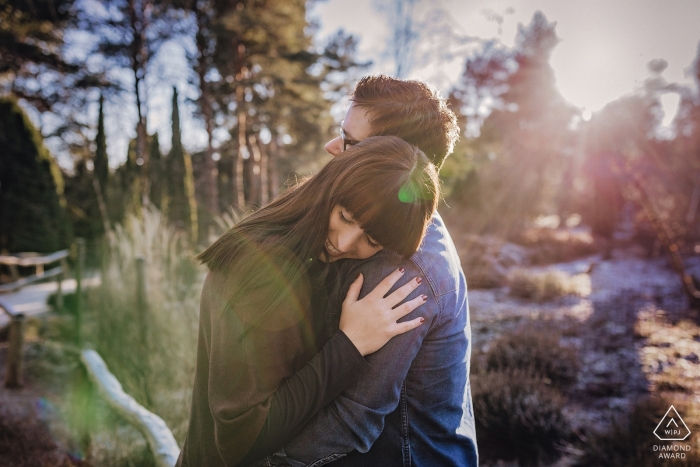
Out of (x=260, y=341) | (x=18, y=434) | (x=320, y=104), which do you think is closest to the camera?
(x=260, y=341)

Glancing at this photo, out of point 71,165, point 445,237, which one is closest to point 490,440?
point 445,237

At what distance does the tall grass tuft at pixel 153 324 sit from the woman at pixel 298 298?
7.49 ft

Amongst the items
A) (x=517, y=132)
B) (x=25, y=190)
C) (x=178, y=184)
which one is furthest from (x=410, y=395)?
(x=517, y=132)

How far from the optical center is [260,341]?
108 cm

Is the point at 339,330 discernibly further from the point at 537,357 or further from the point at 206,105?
the point at 206,105

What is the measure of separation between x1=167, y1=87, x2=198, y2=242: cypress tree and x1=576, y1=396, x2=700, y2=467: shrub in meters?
11.8

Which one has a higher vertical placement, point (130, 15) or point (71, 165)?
point (130, 15)

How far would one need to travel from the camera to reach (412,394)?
1250mm

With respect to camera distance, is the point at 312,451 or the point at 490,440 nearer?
the point at 312,451

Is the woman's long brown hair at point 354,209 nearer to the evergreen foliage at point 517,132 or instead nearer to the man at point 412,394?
the man at point 412,394

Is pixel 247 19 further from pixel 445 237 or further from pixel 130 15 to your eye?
pixel 445 237

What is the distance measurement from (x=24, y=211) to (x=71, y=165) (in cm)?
385

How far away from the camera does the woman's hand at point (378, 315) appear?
3.76 ft
